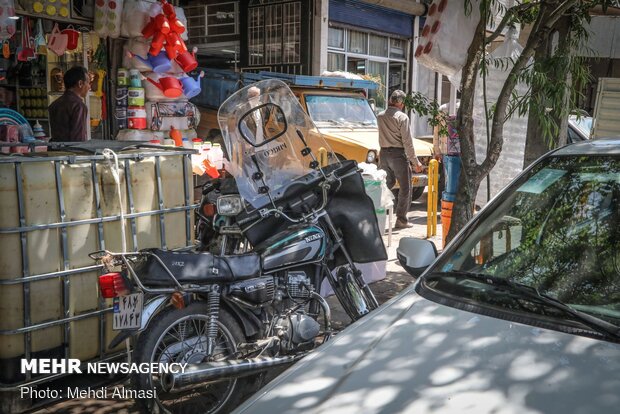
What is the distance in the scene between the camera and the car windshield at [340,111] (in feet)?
34.6

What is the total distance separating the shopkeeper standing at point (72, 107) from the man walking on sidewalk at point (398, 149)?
423cm

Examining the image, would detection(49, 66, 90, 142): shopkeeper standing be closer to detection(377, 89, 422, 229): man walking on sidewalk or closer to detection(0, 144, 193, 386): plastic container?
detection(0, 144, 193, 386): plastic container

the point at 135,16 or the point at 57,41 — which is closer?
the point at 135,16

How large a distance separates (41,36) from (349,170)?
549 cm

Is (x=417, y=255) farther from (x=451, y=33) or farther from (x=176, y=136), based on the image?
(x=176, y=136)

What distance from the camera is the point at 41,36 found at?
7957mm

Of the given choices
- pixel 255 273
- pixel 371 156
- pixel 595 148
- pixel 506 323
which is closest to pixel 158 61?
pixel 371 156

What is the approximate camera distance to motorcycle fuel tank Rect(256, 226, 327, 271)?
376 centimetres

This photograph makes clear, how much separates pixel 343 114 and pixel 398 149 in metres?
1.85

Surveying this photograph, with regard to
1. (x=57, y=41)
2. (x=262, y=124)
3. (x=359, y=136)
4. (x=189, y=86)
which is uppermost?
(x=57, y=41)

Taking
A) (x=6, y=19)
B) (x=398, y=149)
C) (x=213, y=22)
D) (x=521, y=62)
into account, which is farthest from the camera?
(x=213, y=22)

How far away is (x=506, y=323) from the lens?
2264 mm

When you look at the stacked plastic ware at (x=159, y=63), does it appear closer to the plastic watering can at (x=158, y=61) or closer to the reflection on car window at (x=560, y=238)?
the plastic watering can at (x=158, y=61)

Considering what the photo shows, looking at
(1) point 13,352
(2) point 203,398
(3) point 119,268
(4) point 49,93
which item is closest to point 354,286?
(2) point 203,398
